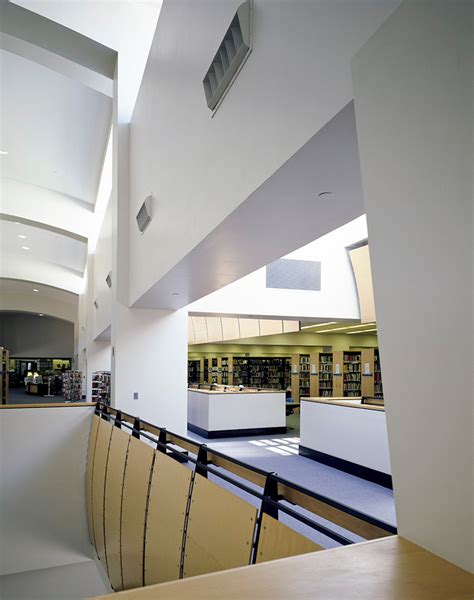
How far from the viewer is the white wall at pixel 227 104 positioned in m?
2.04

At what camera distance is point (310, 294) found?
10172 mm

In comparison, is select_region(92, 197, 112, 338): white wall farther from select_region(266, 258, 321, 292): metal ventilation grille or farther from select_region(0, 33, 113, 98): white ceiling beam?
select_region(266, 258, 321, 292): metal ventilation grille

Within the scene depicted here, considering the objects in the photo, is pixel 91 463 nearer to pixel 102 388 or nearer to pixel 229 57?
pixel 229 57

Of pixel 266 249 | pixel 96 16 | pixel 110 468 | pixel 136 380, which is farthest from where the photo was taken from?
pixel 136 380

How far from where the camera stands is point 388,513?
17.6ft

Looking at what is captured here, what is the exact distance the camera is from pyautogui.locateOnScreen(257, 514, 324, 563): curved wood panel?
1612 millimetres

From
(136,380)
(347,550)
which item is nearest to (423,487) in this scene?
(347,550)

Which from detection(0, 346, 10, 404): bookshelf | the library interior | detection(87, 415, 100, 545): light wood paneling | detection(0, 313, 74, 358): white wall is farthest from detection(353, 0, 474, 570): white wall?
detection(0, 313, 74, 358): white wall

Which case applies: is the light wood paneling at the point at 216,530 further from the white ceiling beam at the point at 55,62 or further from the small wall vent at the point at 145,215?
the white ceiling beam at the point at 55,62

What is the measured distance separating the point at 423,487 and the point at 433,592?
30 centimetres

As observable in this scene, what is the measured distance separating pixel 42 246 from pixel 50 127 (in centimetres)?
826

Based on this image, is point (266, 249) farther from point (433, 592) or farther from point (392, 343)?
point (433, 592)

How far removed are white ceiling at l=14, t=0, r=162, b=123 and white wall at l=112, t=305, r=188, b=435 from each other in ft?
10.4

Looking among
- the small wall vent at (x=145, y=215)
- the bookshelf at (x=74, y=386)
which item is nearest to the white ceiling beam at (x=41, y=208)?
the bookshelf at (x=74, y=386)
